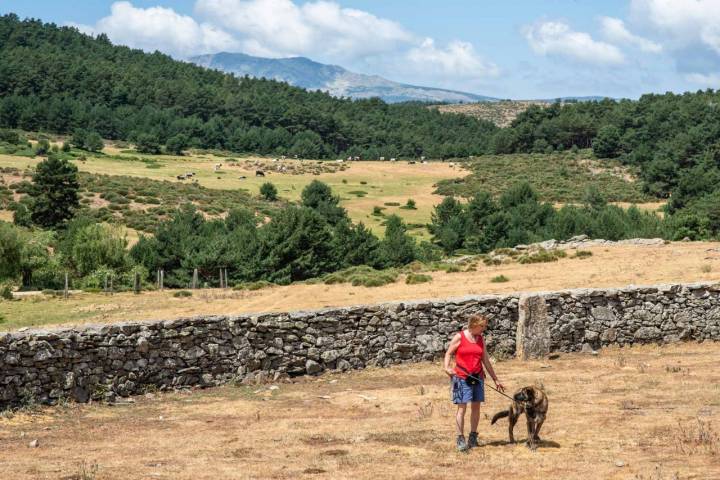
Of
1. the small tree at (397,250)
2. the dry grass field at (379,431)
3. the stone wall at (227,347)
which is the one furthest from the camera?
the small tree at (397,250)

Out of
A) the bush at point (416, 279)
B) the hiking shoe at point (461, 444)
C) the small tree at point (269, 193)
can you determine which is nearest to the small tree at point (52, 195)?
the small tree at point (269, 193)

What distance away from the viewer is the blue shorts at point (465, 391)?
32.5 feet

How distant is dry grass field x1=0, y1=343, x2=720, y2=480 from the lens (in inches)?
361

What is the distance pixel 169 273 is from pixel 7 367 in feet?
120

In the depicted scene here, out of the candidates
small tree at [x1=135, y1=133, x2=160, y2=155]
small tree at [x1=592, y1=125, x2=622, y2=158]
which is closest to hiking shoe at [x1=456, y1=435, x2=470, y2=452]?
small tree at [x1=592, y1=125, x2=622, y2=158]

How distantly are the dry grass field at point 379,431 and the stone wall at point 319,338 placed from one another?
0.35 metres

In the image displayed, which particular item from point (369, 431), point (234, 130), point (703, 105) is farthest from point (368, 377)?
point (234, 130)

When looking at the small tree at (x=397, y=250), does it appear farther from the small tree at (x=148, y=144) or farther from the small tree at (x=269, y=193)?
the small tree at (x=148, y=144)

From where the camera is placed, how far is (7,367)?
1217cm

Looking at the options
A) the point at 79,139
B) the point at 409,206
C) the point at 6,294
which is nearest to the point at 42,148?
the point at 79,139

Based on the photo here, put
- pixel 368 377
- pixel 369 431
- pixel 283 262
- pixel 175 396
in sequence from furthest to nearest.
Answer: pixel 283 262 → pixel 368 377 → pixel 175 396 → pixel 369 431

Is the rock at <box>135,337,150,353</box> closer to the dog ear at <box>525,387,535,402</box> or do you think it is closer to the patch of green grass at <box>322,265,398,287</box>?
the dog ear at <box>525,387,535,402</box>

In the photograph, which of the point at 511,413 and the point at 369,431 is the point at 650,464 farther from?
the point at 369,431

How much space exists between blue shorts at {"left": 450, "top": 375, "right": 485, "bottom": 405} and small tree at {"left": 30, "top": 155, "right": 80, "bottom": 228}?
195 feet
